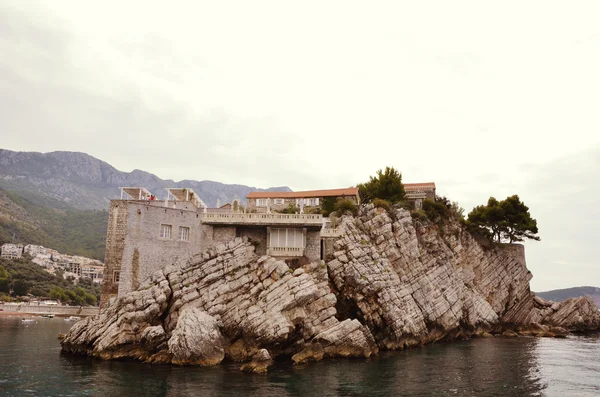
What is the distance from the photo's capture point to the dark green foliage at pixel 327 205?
5714cm

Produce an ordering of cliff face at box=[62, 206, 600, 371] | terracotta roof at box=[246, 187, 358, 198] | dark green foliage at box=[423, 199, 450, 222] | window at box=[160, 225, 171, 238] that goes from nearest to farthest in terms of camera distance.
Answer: cliff face at box=[62, 206, 600, 371] < window at box=[160, 225, 171, 238] < dark green foliage at box=[423, 199, 450, 222] < terracotta roof at box=[246, 187, 358, 198]

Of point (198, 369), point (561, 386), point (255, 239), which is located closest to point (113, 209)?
point (255, 239)

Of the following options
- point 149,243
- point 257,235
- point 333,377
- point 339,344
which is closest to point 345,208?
point 257,235

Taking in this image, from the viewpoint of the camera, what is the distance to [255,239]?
144 ft

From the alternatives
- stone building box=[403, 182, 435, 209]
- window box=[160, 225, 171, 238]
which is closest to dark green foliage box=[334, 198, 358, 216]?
stone building box=[403, 182, 435, 209]

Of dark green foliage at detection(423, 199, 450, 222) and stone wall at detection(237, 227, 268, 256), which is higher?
dark green foliage at detection(423, 199, 450, 222)

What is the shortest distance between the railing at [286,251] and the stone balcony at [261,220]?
2.28 m

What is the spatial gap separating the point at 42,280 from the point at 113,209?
100923mm

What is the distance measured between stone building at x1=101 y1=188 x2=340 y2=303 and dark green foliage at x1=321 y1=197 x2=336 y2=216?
1196 cm

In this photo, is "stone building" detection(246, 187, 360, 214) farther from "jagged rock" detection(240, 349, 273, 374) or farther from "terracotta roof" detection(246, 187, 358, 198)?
"jagged rock" detection(240, 349, 273, 374)

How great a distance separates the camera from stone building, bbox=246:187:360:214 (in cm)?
6169

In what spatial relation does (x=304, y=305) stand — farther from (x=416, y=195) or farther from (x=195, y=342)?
(x=416, y=195)

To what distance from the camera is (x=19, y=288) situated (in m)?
112

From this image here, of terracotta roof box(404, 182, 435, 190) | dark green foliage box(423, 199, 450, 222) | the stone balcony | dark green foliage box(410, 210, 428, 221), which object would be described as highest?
terracotta roof box(404, 182, 435, 190)
